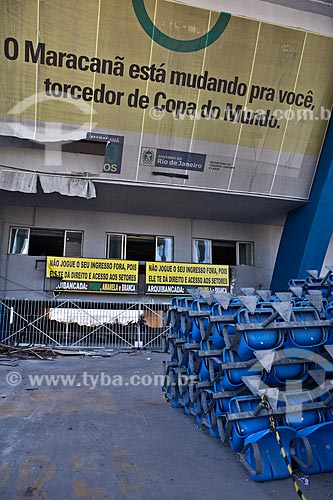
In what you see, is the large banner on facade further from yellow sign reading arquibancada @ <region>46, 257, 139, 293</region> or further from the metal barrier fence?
the metal barrier fence

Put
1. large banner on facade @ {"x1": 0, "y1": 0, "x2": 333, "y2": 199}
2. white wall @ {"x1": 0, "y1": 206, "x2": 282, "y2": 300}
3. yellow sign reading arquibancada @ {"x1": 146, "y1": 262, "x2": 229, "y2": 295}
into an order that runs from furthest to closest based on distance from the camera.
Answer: yellow sign reading arquibancada @ {"x1": 146, "y1": 262, "x2": 229, "y2": 295}
white wall @ {"x1": 0, "y1": 206, "x2": 282, "y2": 300}
large banner on facade @ {"x1": 0, "y1": 0, "x2": 333, "y2": 199}

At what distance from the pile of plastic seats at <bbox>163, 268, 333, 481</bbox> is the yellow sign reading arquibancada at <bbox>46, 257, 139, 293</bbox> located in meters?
10.2

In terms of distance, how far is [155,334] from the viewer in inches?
581

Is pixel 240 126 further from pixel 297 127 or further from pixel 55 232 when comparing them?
pixel 55 232

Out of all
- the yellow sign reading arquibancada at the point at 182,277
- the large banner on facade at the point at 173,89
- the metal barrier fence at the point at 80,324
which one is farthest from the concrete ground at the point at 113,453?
the large banner on facade at the point at 173,89

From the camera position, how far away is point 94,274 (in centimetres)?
1456

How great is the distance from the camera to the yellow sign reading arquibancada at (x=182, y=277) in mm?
15024

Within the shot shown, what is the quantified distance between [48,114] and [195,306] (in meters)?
8.98

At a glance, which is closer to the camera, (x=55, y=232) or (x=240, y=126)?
(x=240, y=126)

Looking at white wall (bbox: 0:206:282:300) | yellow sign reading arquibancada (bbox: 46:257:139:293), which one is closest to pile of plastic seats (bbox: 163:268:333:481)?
yellow sign reading arquibancada (bbox: 46:257:139:293)

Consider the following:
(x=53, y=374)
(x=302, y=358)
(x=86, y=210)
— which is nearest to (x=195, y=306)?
(x=302, y=358)

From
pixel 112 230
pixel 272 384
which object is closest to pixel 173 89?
pixel 112 230

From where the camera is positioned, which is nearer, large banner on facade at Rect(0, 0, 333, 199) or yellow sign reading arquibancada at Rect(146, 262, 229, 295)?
large banner on facade at Rect(0, 0, 333, 199)

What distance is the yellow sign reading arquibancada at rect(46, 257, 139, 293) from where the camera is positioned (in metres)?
14.3
